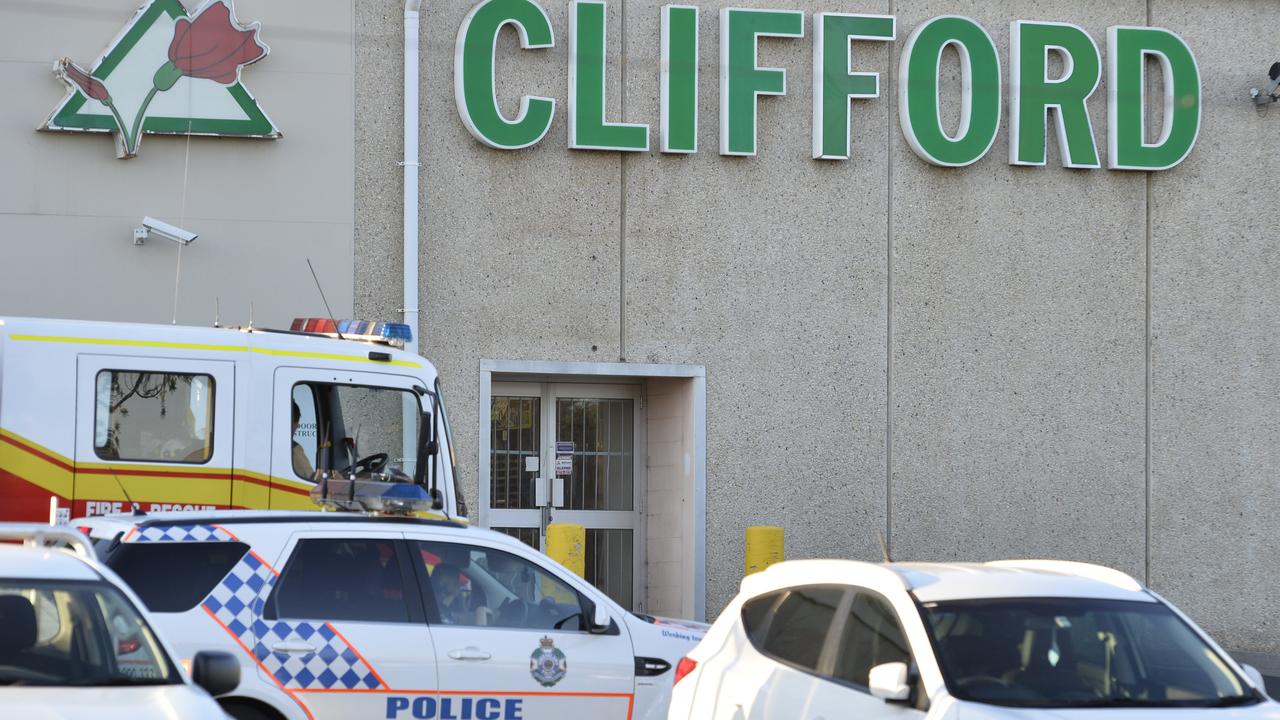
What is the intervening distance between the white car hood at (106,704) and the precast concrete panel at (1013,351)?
11.0 metres

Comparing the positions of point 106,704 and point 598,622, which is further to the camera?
point 598,622

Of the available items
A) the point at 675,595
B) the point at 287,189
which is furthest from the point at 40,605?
the point at 675,595

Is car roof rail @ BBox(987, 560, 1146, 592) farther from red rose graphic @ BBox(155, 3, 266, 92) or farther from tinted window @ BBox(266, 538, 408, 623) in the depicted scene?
red rose graphic @ BBox(155, 3, 266, 92)

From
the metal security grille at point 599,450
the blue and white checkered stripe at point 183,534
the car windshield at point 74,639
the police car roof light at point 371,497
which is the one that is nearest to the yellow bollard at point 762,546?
the metal security grille at point 599,450

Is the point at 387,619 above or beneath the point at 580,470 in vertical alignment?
beneath

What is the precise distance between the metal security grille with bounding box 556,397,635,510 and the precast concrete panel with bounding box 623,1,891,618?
3.29 feet

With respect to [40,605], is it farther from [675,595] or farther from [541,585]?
[675,595]

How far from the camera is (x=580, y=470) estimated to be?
16484 mm

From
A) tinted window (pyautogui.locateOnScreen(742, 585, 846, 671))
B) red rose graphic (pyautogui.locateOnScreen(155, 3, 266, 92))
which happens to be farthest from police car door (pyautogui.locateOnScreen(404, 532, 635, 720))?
red rose graphic (pyautogui.locateOnScreen(155, 3, 266, 92))

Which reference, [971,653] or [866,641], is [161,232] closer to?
[866,641]

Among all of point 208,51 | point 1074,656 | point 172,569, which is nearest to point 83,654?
point 172,569

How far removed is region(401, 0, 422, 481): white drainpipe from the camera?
1518 cm

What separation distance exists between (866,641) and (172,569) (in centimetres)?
343

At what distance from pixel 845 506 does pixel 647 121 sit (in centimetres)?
418
